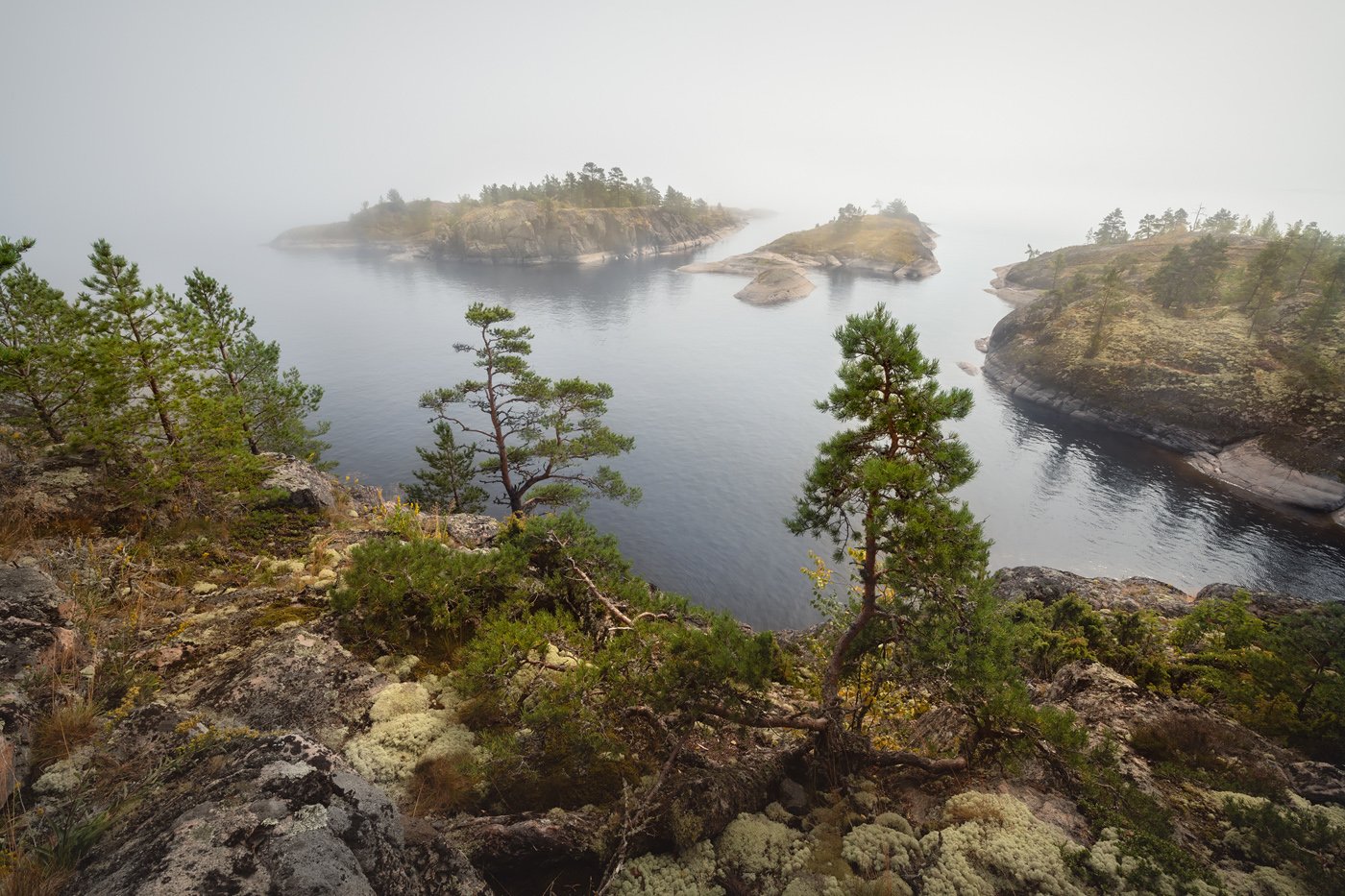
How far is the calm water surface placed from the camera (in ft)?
120

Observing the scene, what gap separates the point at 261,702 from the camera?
823cm

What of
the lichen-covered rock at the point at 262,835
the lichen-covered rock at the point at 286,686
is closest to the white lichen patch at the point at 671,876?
the lichen-covered rock at the point at 262,835

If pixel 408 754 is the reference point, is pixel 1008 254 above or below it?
above

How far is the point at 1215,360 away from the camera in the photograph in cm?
5806

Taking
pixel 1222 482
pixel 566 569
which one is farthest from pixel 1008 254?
pixel 566 569

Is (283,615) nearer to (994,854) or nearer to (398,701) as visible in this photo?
(398,701)

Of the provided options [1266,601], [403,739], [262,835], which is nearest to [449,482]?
[403,739]

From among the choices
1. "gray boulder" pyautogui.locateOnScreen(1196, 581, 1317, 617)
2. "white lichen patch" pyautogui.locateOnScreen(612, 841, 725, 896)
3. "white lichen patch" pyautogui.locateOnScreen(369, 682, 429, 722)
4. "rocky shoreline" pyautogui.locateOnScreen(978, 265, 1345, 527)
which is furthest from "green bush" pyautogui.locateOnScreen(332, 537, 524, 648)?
"rocky shoreline" pyautogui.locateOnScreen(978, 265, 1345, 527)

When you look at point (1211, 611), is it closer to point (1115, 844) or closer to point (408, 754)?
point (1115, 844)

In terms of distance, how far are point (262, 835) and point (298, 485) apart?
61.1ft

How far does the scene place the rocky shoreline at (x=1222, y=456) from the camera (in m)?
43.9

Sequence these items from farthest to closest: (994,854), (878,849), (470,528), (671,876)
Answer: (470,528), (878,849), (994,854), (671,876)

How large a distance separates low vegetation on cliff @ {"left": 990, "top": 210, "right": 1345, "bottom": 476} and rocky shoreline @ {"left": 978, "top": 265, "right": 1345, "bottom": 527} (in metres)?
0.84

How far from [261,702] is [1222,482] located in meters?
71.2
